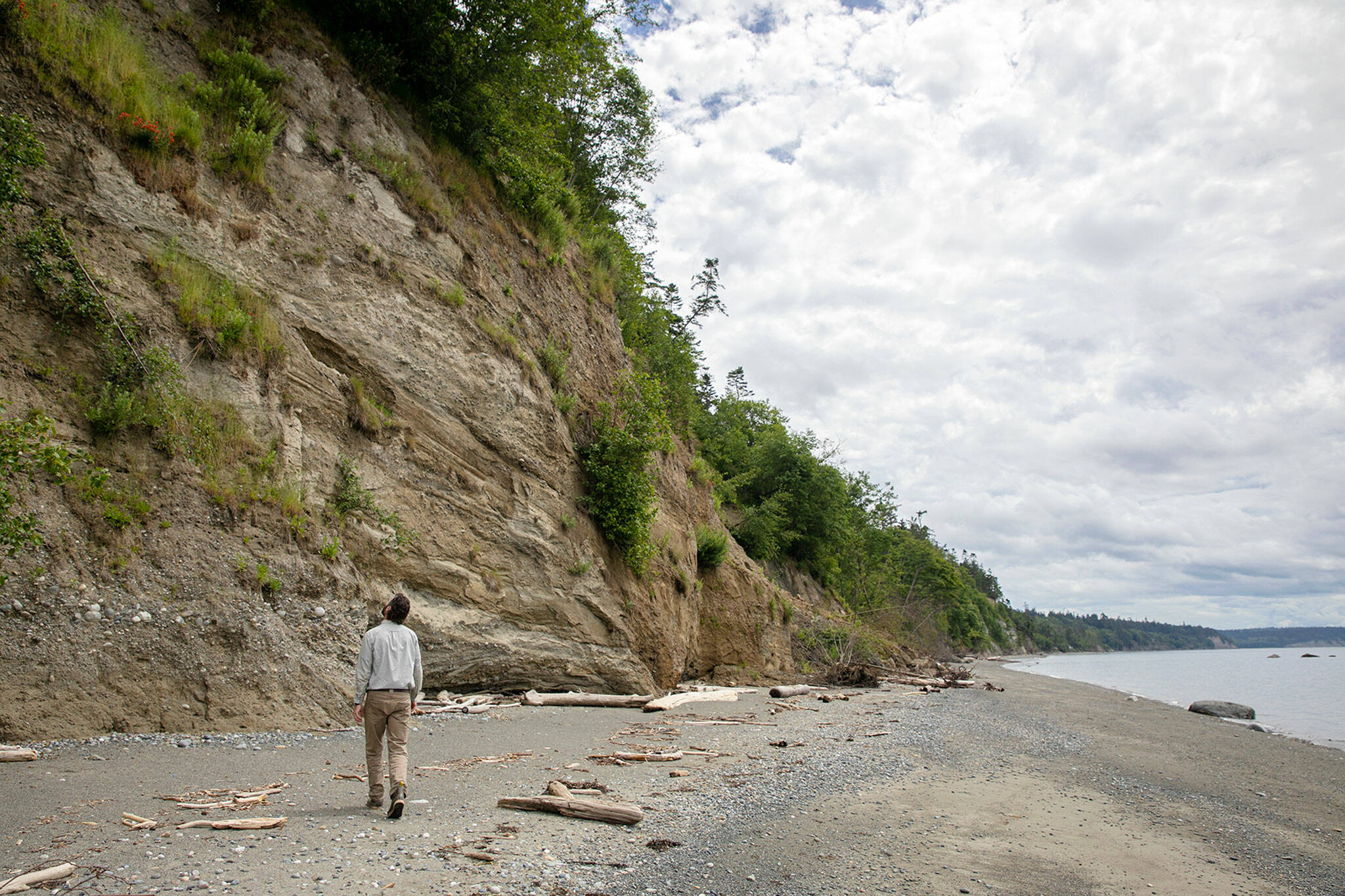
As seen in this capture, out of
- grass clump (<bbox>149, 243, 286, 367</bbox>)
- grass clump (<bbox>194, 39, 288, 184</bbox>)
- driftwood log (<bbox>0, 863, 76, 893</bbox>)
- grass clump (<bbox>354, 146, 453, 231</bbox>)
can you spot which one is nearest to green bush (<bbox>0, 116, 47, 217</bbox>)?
grass clump (<bbox>149, 243, 286, 367</bbox>)

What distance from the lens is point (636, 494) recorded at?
15.7 meters

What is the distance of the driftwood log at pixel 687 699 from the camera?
42.8ft

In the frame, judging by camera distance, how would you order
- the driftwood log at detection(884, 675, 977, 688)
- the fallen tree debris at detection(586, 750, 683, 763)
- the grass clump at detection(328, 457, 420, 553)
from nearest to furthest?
the fallen tree debris at detection(586, 750, 683, 763)
the grass clump at detection(328, 457, 420, 553)
the driftwood log at detection(884, 675, 977, 688)

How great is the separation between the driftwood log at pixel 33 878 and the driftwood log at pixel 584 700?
333 inches

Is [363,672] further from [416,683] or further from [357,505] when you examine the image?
[357,505]

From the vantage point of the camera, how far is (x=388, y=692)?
227 inches

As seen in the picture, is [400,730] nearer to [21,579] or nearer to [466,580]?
[21,579]

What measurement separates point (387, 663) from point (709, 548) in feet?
50.3

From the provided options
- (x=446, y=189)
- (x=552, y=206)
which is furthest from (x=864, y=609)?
(x=446, y=189)

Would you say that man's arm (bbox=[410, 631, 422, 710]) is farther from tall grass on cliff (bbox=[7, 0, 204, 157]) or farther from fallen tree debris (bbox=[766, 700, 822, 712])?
fallen tree debris (bbox=[766, 700, 822, 712])

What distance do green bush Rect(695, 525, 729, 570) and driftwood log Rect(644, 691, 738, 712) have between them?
4765mm

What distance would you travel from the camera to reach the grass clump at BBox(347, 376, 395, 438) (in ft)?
37.1

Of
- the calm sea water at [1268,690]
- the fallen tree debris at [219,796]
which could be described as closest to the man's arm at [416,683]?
the fallen tree debris at [219,796]

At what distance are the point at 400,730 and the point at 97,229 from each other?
834 cm
